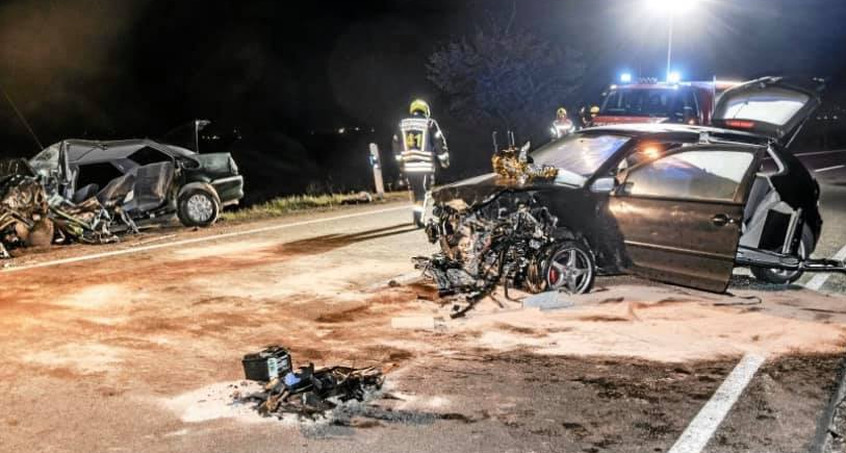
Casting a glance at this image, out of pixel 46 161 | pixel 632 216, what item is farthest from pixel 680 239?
pixel 46 161

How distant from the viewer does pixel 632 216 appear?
22.5ft

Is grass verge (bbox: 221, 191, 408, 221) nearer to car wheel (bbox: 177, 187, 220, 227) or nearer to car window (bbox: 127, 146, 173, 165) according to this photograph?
car wheel (bbox: 177, 187, 220, 227)

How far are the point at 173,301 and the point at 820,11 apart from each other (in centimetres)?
6261

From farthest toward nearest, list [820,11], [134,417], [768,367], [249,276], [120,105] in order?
1. [820,11]
2. [120,105]
3. [249,276]
4. [768,367]
5. [134,417]

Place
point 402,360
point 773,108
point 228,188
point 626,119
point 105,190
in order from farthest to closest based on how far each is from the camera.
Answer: point 626,119, point 228,188, point 105,190, point 773,108, point 402,360

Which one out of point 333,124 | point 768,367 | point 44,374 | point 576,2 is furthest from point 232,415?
point 333,124

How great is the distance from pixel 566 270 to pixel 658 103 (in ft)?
28.3

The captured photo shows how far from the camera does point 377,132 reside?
39531mm

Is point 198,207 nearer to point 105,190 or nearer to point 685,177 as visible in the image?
point 105,190

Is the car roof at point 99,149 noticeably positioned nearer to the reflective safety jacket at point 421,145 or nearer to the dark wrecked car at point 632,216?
the reflective safety jacket at point 421,145

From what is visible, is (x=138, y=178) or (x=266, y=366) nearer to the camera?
(x=266, y=366)

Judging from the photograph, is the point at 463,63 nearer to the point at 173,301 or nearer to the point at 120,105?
the point at 120,105

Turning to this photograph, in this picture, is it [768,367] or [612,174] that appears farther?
[612,174]

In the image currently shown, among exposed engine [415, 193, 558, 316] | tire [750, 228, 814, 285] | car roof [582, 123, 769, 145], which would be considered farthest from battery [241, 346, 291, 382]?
tire [750, 228, 814, 285]
